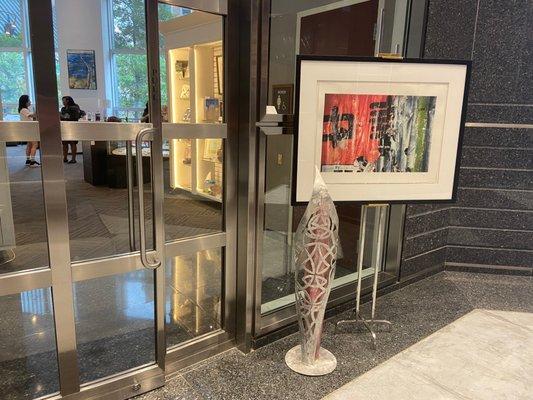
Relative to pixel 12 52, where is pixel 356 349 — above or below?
below

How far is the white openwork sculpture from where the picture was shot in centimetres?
205

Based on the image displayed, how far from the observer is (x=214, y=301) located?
8.40 ft

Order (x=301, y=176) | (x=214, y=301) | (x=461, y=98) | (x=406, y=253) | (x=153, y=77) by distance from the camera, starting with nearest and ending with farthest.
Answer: (x=153, y=77) → (x=301, y=176) → (x=461, y=98) → (x=214, y=301) → (x=406, y=253)

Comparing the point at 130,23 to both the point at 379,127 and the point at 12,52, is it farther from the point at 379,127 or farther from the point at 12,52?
the point at 379,127

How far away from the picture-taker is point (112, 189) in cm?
218

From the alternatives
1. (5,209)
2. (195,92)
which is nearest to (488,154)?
(195,92)

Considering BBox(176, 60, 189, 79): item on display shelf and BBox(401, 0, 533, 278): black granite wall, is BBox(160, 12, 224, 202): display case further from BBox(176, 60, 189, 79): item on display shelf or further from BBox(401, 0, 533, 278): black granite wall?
BBox(401, 0, 533, 278): black granite wall

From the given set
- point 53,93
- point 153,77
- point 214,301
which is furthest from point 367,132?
point 53,93

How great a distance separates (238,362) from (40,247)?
3.88 ft

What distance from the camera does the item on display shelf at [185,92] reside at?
2.01 meters

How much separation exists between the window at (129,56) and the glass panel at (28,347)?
0.90 m

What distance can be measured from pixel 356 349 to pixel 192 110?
64.5 inches

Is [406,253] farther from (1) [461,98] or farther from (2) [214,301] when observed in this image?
(2) [214,301]

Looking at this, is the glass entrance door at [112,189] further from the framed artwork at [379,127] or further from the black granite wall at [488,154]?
the black granite wall at [488,154]
